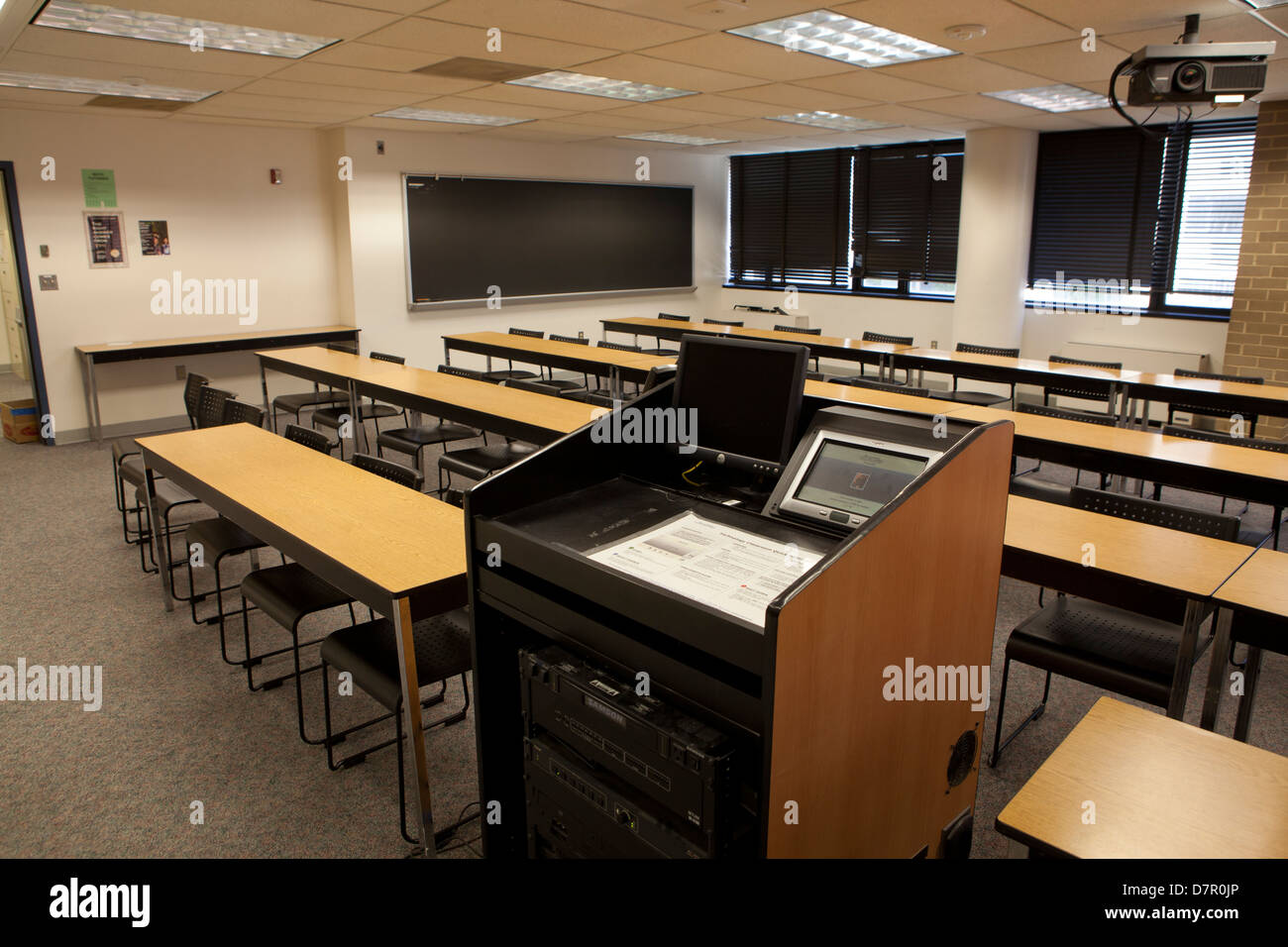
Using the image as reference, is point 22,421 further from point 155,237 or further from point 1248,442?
point 1248,442

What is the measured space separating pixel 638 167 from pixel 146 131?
5018 mm

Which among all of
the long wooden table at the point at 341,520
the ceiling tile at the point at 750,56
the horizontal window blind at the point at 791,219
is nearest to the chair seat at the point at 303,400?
the long wooden table at the point at 341,520

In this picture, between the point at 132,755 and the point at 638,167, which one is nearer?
the point at 132,755

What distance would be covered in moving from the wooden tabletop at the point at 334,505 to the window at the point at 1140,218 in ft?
23.3

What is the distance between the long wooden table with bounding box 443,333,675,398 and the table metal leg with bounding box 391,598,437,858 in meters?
3.64

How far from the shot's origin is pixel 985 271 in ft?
26.0

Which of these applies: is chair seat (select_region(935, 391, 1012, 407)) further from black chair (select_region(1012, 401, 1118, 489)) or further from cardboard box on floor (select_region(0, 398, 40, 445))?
cardboard box on floor (select_region(0, 398, 40, 445))

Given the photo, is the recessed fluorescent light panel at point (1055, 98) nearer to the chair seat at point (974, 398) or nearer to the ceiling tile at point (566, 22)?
the chair seat at point (974, 398)

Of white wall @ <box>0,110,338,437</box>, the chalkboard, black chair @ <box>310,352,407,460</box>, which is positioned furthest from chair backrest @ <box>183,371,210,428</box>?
the chalkboard

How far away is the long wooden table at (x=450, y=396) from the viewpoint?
163 inches

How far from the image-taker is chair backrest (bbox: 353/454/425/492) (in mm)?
3113
